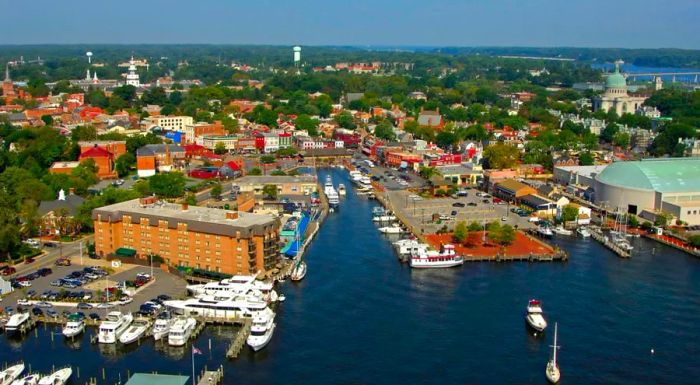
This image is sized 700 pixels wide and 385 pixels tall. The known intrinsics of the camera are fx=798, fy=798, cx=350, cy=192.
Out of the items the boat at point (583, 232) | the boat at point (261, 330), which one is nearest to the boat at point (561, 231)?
the boat at point (583, 232)

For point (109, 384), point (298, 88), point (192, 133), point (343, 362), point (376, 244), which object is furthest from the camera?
point (298, 88)

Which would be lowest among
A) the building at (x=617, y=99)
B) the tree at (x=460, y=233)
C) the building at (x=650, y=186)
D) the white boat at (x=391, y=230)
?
the white boat at (x=391, y=230)

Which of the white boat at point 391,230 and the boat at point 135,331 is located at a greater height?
the white boat at point 391,230

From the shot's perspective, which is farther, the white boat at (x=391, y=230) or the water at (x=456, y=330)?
the white boat at (x=391, y=230)

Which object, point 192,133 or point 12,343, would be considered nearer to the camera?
point 12,343

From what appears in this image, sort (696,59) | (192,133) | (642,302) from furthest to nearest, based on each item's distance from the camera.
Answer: (696,59) < (192,133) < (642,302)

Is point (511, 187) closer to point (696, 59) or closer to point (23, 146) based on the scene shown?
point (23, 146)

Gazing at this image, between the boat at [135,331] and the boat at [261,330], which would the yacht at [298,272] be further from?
the boat at [135,331]

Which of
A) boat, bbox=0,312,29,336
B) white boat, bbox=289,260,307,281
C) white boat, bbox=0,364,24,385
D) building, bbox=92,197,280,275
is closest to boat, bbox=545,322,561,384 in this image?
white boat, bbox=289,260,307,281

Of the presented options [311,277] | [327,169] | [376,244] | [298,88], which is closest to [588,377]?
[311,277]
